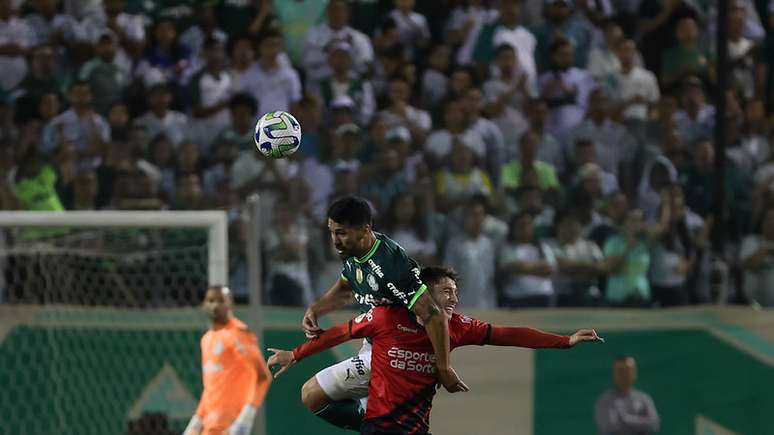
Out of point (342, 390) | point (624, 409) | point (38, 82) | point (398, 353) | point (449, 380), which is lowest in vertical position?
point (624, 409)

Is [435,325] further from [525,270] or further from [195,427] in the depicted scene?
[525,270]

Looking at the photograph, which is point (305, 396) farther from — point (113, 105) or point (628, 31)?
point (628, 31)

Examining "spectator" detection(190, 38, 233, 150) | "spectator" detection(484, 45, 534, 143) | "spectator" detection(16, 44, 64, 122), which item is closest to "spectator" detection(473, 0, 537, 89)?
"spectator" detection(484, 45, 534, 143)

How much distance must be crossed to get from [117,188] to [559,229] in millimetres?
3712

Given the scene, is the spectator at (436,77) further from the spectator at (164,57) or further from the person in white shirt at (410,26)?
the spectator at (164,57)

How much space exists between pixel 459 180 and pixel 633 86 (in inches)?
76.8

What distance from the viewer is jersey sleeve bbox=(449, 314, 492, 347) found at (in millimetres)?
6684

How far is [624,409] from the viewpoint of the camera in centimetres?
1059

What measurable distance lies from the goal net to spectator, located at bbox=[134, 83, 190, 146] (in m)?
0.98

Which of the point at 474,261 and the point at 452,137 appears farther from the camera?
the point at 452,137

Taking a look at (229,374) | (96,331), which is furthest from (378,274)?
(96,331)

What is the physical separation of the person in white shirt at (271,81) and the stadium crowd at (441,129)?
16mm

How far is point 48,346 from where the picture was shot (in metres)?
10.3

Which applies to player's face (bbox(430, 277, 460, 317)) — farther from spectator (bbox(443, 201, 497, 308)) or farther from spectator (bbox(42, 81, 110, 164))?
spectator (bbox(42, 81, 110, 164))
